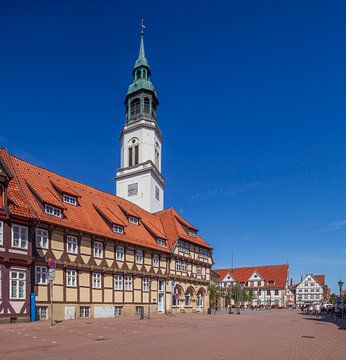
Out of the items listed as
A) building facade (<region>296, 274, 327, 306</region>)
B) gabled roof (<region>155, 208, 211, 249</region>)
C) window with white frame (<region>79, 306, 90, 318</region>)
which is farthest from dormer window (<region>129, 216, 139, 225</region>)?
building facade (<region>296, 274, 327, 306</region>)

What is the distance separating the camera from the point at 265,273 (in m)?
114

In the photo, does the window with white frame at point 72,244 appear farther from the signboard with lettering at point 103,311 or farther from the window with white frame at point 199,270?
the window with white frame at point 199,270

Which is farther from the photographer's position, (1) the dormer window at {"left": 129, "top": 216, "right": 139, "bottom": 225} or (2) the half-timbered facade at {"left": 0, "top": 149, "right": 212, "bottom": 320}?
(1) the dormer window at {"left": 129, "top": 216, "right": 139, "bottom": 225}

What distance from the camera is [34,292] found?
94.7 ft

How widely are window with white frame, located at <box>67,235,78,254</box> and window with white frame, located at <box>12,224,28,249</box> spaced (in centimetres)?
475

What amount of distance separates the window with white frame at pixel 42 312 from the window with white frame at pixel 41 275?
67.3 inches

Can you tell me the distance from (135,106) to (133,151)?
22.1 feet

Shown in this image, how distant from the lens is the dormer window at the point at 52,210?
103 ft

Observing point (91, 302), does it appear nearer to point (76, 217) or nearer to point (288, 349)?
point (76, 217)

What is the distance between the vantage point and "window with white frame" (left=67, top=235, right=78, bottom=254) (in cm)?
3267

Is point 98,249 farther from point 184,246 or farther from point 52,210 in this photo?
point 184,246

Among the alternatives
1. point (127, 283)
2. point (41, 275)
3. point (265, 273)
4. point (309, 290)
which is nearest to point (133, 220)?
point (127, 283)

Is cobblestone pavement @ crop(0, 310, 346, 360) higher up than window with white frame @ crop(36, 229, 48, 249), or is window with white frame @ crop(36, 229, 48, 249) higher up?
window with white frame @ crop(36, 229, 48, 249)

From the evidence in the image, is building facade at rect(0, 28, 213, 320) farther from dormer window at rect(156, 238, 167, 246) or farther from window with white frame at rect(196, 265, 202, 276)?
dormer window at rect(156, 238, 167, 246)
